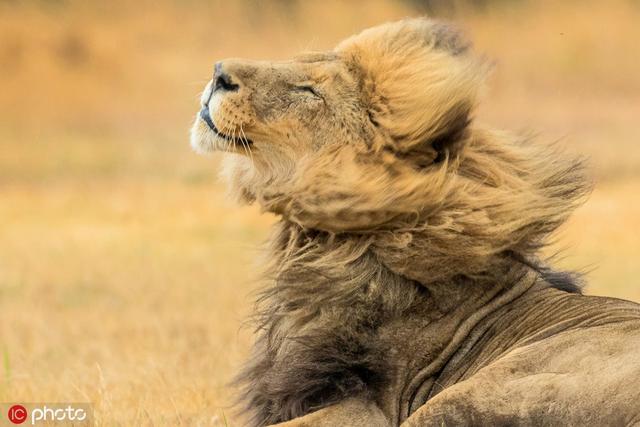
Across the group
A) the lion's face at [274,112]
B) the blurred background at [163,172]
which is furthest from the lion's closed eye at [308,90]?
the blurred background at [163,172]

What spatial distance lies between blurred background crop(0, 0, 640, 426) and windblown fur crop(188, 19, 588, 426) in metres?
0.32

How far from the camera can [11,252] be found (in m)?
10.2

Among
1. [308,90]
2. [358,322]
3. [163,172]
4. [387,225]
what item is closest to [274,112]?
[308,90]

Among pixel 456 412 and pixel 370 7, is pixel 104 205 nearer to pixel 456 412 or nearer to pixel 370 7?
pixel 370 7

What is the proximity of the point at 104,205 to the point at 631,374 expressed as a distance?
9.98 metres

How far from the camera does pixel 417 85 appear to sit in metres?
3.70

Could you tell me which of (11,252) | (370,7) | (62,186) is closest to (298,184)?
(11,252)

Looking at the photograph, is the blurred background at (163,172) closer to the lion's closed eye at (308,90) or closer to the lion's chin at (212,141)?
the lion's chin at (212,141)

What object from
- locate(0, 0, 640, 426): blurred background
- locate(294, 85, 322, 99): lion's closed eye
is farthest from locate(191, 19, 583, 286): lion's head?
locate(0, 0, 640, 426): blurred background

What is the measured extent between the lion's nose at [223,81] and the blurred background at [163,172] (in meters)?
0.57

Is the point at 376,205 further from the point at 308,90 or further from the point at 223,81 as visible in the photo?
the point at 223,81

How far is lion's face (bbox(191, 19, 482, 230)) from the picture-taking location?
11.8ft

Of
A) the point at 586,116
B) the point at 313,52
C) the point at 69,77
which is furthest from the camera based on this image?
Result: the point at 69,77

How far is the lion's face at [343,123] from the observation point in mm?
3609
